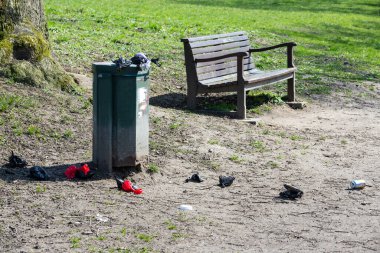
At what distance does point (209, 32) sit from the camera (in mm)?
17812

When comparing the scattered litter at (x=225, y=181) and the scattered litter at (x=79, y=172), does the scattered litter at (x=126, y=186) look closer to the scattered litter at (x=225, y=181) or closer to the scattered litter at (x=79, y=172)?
the scattered litter at (x=79, y=172)

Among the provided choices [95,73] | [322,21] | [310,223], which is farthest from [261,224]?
[322,21]

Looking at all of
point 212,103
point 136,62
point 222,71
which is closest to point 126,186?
point 136,62

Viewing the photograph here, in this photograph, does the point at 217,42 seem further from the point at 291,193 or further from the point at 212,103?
the point at 291,193

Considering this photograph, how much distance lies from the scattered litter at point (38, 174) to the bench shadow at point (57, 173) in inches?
1.3

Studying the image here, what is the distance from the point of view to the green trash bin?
7.34 metres

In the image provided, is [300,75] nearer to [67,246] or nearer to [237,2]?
[67,246]

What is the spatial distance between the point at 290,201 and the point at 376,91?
6.84 m

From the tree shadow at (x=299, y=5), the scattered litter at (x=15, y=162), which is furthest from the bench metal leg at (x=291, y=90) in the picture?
the tree shadow at (x=299, y=5)

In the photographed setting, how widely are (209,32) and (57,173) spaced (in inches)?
427

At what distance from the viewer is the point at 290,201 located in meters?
7.12

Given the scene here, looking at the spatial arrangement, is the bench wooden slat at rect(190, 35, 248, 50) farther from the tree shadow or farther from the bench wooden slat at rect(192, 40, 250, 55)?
the tree shadow

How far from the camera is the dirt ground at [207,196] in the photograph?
5914 millimetres

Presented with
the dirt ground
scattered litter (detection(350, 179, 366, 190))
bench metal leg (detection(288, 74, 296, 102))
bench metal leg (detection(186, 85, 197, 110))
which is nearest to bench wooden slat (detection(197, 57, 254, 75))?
bench metal leg (detection(186, 85, 197, 110))
